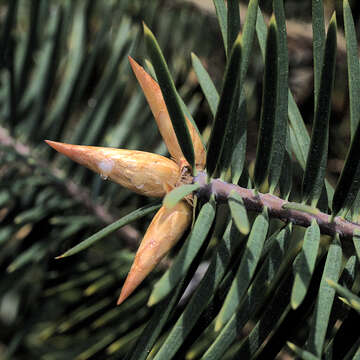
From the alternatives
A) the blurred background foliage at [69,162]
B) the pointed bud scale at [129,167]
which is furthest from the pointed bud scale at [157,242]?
the blurred background foliage at [69,162]

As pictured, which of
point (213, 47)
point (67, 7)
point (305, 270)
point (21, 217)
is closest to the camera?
point (305, 270)

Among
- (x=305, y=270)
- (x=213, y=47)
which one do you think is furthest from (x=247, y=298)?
(x=213, y=47)

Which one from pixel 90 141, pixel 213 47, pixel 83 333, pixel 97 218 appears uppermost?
pixel 213 47

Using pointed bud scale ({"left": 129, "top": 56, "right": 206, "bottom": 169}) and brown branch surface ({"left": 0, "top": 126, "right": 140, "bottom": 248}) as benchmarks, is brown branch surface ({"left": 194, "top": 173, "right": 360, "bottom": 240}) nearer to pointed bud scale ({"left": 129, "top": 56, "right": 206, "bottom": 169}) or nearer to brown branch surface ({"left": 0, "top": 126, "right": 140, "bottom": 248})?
pointed bud scale ({"left": 129, "top": 56, "right": 206, "bottom": 169})

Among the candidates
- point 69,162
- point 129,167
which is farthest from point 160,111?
point 69,162

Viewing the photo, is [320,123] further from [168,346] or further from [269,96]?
[168,346]

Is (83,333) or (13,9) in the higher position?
(13,9)

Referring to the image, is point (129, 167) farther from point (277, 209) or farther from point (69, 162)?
point (69, 162)

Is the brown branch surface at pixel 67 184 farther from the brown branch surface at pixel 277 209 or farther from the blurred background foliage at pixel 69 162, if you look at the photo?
the brown branch surface at pixel 277 209
